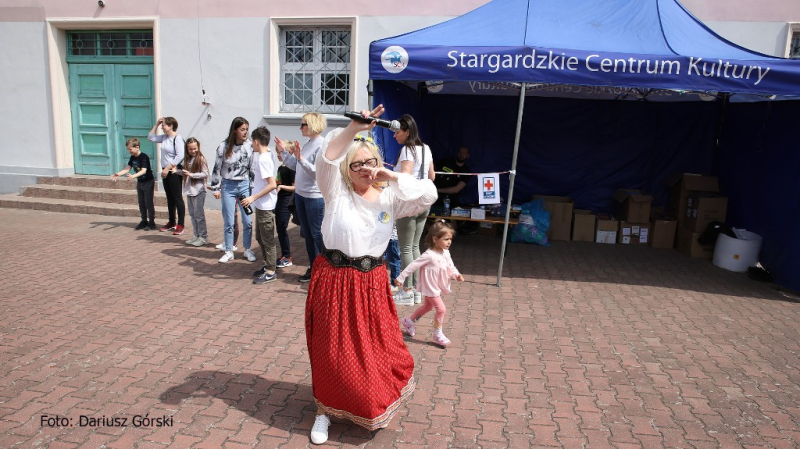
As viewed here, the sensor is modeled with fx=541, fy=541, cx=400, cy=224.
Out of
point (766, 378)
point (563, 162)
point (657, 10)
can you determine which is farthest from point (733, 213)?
point (766, 378)

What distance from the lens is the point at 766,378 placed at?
4.14 metres

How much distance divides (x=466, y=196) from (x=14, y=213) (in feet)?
26.2

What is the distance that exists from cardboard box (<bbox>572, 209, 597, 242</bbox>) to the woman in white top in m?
4.23

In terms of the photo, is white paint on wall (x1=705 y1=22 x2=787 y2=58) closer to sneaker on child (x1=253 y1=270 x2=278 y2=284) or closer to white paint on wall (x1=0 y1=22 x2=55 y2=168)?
sneaker on child (x1=253 y1=270 x2=278 y2=284)

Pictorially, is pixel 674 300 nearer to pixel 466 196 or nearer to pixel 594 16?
pixel 594 16

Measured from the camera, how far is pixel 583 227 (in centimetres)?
884


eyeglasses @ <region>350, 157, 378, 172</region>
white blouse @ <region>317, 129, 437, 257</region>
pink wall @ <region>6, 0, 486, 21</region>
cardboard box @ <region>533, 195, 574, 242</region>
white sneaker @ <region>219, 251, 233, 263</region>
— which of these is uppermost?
pink wall @ <region>6, 0, 486, 21</region>

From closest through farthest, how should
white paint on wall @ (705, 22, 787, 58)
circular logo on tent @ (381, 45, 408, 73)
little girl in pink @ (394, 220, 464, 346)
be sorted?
little girl in pink @ (394, 220, 464, 346), circular logo on tent @ (381, 45, 408, 73), white paint on wall @ (705, 22, 787, 58)

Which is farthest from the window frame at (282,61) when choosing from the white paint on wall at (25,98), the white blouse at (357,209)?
the white blouse at (357,209)

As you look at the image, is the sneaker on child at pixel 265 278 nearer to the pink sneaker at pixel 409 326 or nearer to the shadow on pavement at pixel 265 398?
the pink sneaker at pixel 409 326

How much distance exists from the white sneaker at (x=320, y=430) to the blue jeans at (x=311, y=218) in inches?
106

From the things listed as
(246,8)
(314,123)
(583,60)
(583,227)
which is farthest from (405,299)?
(246,8)

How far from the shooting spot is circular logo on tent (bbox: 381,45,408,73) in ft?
19.2

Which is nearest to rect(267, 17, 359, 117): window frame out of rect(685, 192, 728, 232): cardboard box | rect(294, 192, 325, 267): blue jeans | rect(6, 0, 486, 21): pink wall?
rect(6, 0, 486, 21): pink wall
